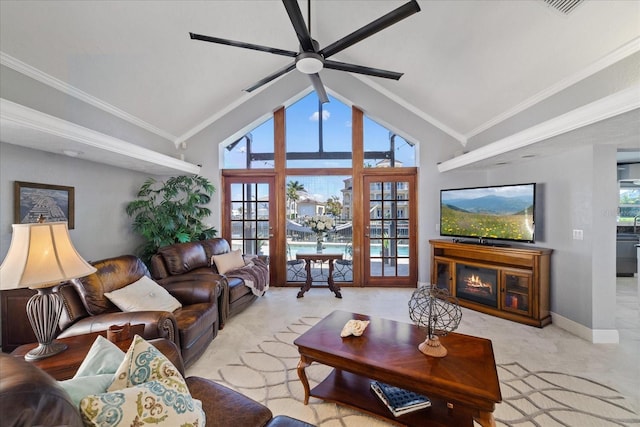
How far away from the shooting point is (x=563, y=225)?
325cm

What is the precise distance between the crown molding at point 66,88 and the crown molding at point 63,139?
0.67 meters

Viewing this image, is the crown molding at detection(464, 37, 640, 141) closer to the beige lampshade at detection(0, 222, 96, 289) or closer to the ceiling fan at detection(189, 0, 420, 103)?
the ceiling fan at detection(189, 0, 420, 103)

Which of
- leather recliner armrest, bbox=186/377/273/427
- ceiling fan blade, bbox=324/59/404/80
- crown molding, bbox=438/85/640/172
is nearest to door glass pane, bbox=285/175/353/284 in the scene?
crown molding, bbox=438/85/640/172

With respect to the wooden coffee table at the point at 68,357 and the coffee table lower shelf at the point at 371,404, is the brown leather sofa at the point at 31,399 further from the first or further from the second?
the coffee table lower shelf at the point at 371,404

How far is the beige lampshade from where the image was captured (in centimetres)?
147

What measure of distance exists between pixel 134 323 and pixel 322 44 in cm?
462

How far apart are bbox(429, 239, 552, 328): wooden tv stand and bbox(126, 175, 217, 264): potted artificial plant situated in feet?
13.0

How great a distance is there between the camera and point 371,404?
5.89 feet

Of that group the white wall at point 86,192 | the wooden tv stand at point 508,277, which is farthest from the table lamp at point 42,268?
the wooden tv stand at point 508,277

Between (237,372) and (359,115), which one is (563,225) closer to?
(359,115)

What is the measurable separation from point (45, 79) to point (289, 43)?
2959 mm

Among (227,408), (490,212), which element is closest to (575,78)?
(490,212)

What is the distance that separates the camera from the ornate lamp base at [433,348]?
5.74ft

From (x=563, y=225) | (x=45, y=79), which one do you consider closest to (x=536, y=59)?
(x=563, y=225)
